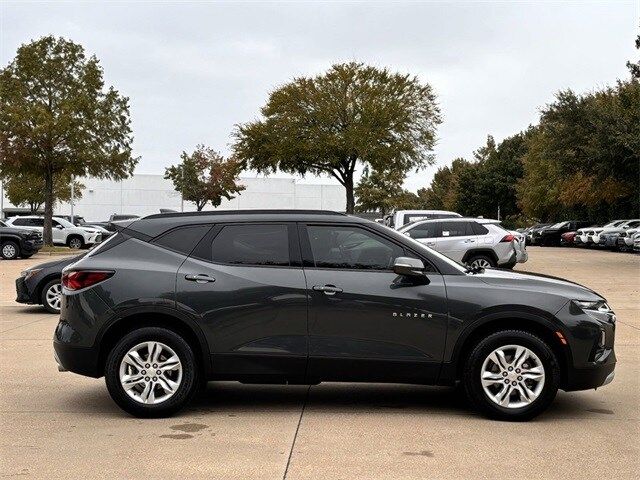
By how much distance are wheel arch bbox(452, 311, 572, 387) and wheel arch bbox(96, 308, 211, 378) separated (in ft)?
6.53

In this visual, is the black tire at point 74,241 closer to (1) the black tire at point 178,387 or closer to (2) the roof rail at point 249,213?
(2) the roof rail at point 249,213

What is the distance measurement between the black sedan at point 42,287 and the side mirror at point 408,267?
326 inches

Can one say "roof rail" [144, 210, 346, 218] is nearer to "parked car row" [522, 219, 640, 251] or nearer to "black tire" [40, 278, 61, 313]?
"black tire" [40, 278, 61, 313]

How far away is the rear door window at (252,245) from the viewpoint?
6836mm

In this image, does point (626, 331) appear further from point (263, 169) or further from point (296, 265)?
point (263, 169)

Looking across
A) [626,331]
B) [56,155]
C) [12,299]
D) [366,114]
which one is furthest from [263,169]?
[626,331]

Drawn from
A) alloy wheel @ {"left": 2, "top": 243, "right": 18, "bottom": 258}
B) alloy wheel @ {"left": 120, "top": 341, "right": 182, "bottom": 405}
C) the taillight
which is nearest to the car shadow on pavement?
alloy wheel @ {"left": 120, "top": 341, "right": 182, "bottom": 405}

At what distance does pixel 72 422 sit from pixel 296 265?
213 centimetres

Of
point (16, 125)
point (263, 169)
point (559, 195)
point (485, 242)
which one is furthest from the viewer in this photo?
point (559, 195)

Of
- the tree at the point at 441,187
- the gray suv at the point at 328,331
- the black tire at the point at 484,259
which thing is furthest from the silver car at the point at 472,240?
the tree at the point at 441,187

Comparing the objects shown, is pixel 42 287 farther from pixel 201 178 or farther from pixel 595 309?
pixel 201 178

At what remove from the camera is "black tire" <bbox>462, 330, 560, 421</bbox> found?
258 inches

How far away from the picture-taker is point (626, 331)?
11.9 metres

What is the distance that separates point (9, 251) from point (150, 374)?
26.4 meters
